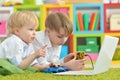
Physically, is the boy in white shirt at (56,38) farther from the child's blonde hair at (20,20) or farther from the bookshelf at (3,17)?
the bookshelf at (3,17)

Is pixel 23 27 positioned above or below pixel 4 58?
above

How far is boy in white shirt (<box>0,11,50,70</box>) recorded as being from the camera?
5.91 feet

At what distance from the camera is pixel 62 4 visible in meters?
3.51

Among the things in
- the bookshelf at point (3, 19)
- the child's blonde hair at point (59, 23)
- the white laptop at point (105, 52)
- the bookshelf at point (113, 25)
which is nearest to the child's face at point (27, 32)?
the child's blonde hair at point (59, 23)

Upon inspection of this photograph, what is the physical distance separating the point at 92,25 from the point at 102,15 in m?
0.14

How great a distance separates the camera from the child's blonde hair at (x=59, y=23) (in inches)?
75.0

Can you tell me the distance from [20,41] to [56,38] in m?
0.23

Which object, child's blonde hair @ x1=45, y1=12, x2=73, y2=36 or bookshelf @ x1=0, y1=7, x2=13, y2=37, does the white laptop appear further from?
bookshelf @ x1=0, y1=7, x2=13, y2=37

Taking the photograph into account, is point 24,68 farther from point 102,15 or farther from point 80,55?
point 102,15

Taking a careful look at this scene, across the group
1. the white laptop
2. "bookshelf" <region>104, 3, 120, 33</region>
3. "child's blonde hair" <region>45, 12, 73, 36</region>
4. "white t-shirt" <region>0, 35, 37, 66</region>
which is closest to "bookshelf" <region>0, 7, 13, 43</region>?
"bookshelf" <region>104, 3, 120, 33</region>

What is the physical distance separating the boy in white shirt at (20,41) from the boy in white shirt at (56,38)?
0.12 m

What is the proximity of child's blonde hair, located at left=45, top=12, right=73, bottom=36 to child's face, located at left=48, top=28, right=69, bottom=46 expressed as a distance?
0.07ft

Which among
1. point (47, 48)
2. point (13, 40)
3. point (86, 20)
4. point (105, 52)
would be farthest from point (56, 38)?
point (86, 20)

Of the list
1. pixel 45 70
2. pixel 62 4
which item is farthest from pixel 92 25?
pixel 45 70
